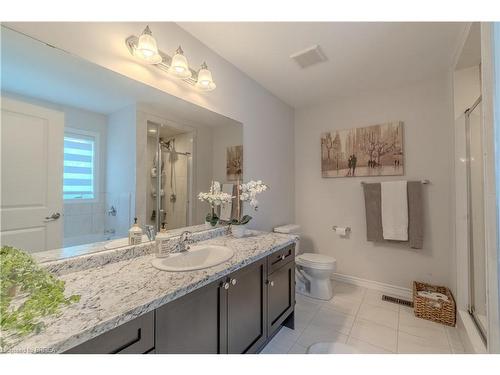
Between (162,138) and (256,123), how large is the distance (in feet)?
3.65

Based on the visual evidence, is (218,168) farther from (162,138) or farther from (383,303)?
(383,303)

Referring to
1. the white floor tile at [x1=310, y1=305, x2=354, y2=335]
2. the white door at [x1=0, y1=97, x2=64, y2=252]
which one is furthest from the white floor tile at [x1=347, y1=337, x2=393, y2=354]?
the white door at [x1=0, y1=97, x2=64, y2=252]

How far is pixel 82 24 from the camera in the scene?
1048mm

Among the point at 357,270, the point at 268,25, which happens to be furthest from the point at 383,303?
the point at 268,25

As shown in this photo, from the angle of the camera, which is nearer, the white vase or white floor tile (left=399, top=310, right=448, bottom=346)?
white floor tile (left=399, top=310, right=448, bottom=346)

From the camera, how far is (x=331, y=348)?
4.99 ft

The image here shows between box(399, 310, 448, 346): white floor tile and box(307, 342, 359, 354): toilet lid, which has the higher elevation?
box(307, 342, 359, 354): toilet lid

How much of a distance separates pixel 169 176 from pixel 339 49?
1.72 m

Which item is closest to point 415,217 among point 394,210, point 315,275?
point 394,210

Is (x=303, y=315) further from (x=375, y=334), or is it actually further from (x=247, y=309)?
(x=247, y=309)

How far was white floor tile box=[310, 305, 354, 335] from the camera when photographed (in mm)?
1762

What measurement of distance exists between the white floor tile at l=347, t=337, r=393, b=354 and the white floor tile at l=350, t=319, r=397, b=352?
0.12 ft

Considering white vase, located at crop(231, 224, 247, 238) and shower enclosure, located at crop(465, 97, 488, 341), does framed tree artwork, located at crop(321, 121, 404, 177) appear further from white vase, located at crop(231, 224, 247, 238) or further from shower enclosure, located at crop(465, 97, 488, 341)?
white vase, located at crop(231, 224, 247, 238)

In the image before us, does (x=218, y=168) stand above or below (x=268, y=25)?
below
